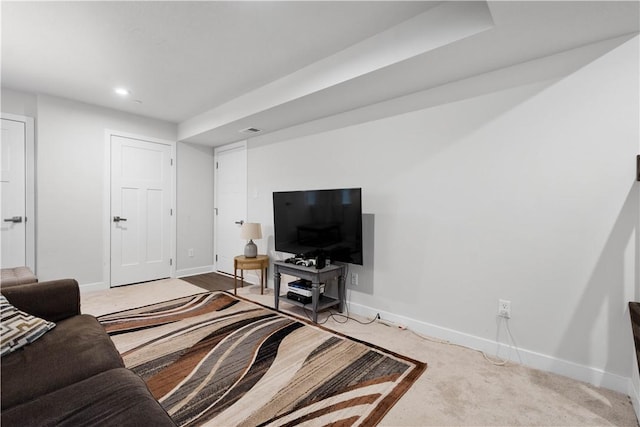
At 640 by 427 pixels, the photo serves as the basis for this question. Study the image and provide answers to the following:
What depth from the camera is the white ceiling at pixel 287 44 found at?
1.81 meters

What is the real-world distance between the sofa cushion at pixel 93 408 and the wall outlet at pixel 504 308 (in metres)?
2.26

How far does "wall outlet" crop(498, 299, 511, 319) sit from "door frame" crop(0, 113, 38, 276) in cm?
489

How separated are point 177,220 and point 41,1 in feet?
10.4

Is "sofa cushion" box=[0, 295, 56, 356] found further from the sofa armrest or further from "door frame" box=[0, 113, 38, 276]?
"door frame" box=[0, 113, 38, 276]

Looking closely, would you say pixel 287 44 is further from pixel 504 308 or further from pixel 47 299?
pixel 504 308

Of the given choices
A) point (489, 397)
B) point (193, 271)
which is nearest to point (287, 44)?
point (489, 397)

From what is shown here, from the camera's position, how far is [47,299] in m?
1.71

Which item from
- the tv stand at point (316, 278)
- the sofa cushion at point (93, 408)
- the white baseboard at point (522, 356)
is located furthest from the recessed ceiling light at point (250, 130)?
the sofa cushion at point (93, 408)

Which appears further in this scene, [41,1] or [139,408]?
[41,1]

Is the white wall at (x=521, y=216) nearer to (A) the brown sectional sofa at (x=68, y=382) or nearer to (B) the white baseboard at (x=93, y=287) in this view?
(A) the brown sectional sofa at (x=68, y=382)

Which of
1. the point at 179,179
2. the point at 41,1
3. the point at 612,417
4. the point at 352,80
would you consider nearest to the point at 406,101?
the point at 352,80

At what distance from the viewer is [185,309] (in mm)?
3158

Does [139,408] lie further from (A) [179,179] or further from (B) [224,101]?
(A) [179,179]

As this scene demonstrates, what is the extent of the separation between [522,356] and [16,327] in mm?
3030
